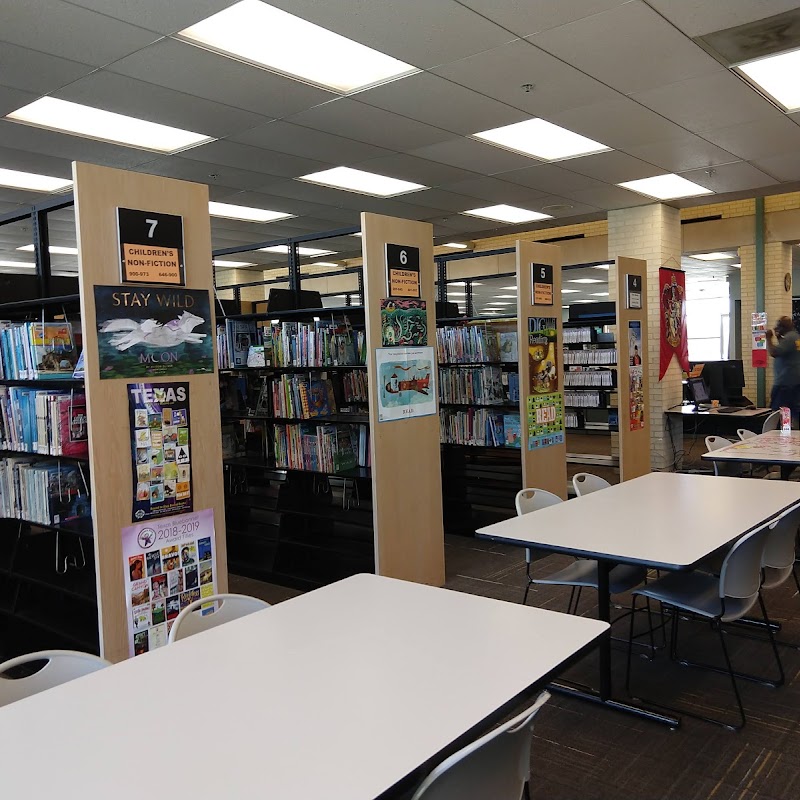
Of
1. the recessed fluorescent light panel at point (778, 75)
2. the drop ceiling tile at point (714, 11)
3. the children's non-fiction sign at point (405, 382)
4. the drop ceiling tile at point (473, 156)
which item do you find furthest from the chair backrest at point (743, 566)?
the drop ceiling tile at point (473, 156)

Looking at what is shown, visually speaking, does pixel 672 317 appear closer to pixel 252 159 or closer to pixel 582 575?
pixel 252 159

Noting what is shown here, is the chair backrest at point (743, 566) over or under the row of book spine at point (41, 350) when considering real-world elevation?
under

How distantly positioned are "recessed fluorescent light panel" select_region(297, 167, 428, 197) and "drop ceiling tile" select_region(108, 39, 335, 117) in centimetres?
182

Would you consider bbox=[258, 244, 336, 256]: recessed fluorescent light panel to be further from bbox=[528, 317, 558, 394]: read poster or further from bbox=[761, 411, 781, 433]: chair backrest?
bbox=[761, 411, 781, 433]: chair backrest

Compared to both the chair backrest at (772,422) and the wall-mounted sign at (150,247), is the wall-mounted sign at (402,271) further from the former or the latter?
the chair backrest at (772,422)

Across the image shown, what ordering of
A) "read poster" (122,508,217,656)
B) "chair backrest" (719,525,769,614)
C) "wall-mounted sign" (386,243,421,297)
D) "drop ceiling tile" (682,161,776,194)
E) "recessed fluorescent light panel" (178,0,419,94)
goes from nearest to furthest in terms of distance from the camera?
1. "chair backrest" (719,525,769,614)
2. "read poster" (122,508,217,656)
3. "recessed fluorescent light panel" (178,0,419,94)
4. "wall-mounted sign" (386,243,421,297)
5. "drop ceiling tile" (682,161,776,194)

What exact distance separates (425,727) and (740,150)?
6502 millimetres

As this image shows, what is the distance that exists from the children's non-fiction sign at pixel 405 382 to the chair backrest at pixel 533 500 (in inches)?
35.8

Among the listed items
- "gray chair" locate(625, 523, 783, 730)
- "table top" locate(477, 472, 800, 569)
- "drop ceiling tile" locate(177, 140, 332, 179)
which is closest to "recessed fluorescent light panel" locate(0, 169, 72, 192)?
"drop ceiling tile" locate(177, 140, 332, 179)

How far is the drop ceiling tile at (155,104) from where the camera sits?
450cm

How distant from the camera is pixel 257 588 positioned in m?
4.97

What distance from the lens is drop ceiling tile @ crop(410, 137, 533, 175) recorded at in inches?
240

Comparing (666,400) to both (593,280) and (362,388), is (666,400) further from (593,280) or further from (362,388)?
(593,280)

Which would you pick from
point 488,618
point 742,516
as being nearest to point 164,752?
point 488,618
